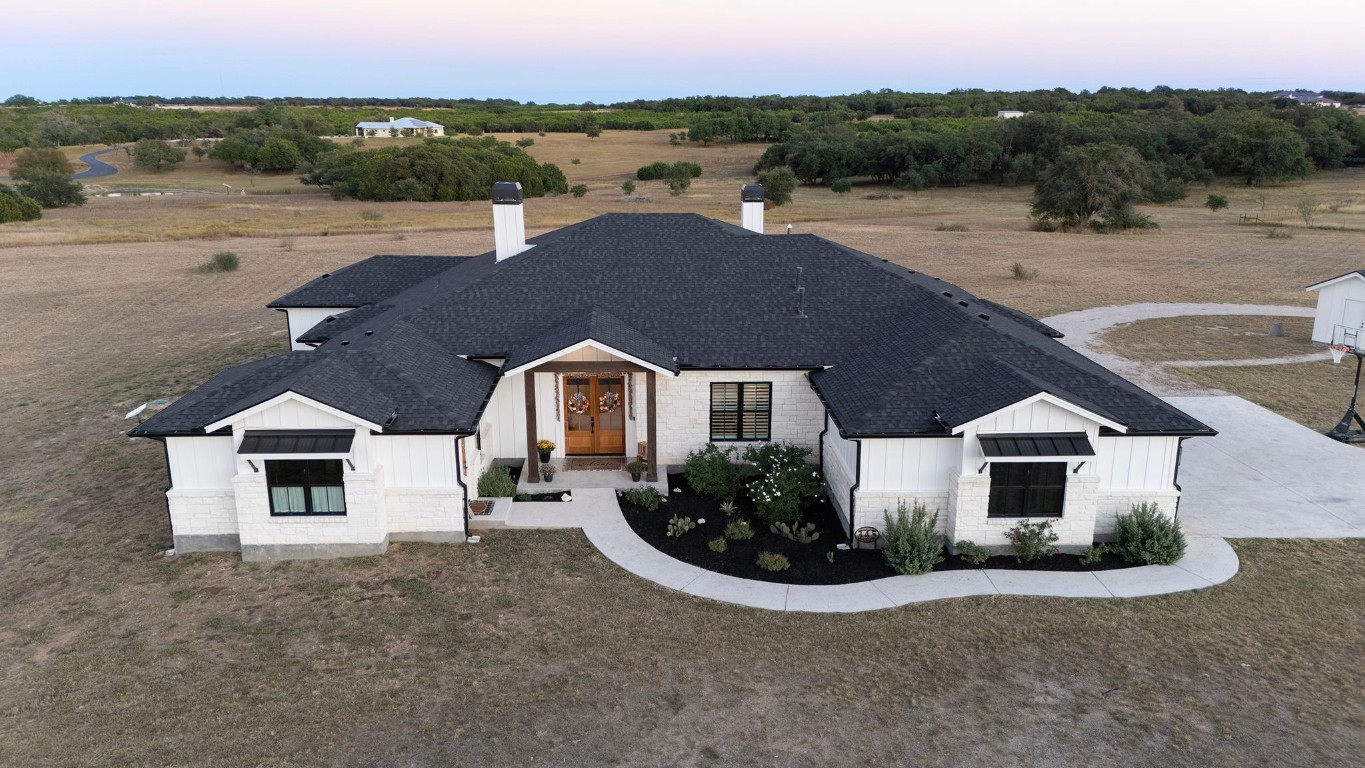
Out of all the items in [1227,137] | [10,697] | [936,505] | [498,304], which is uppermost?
[1227,137]

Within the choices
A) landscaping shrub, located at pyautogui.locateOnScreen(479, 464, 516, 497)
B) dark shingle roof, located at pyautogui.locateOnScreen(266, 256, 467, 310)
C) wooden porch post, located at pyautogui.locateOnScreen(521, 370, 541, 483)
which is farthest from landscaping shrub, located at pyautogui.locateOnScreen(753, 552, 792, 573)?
dark shingle roof, located at pyautogui.locateOnScreen(266, 256, 467, 310)

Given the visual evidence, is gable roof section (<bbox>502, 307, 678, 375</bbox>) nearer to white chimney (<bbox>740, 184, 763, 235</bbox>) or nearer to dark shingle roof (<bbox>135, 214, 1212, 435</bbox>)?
dark shingle roof (<bbox>135, 214, 1212, 435</bbox>)

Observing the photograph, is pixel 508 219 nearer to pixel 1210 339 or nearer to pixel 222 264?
pixel 1210 339

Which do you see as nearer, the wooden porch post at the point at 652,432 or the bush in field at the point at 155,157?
the wooden porch post at the point at 652,432

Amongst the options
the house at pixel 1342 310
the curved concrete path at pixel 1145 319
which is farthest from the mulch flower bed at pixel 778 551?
the house at pixel 1342 310

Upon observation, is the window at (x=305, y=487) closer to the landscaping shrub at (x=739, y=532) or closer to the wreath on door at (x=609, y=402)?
the wreath on door at (x=609, y=402)

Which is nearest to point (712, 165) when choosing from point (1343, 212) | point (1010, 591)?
point (1343, 212)

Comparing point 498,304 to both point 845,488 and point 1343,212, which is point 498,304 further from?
point 1343,212
